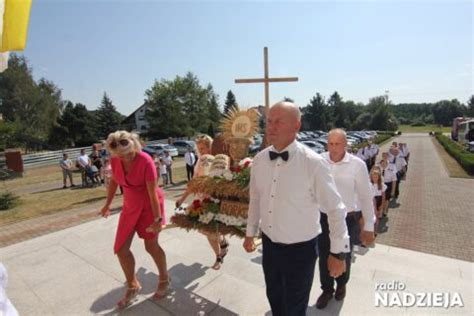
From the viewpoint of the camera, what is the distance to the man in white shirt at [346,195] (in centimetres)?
289

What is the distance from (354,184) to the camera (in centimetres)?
294

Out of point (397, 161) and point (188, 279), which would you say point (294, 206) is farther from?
point (397, 161)

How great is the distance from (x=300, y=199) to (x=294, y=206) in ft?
0.23

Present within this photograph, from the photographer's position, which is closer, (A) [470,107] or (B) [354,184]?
(B) [354,184]

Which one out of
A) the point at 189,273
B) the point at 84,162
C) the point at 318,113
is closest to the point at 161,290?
the point at 189,273

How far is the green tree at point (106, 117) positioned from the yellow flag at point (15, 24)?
139 ft

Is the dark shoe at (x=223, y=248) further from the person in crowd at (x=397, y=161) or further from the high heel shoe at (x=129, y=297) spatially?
the person in crowd at (x=397, y=161)

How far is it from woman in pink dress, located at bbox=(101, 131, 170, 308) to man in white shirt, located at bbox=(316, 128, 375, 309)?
186 centimetres

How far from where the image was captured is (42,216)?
7.76m

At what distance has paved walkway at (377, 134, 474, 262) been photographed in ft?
18.9

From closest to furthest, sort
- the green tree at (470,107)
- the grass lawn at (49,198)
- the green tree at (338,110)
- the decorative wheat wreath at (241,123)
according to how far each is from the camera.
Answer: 1. the decorative wheat wreath at (241,123)
2. the grass lawn at (49,198)
3. the green tree at (338,110)
4. the green tree at (470,107)

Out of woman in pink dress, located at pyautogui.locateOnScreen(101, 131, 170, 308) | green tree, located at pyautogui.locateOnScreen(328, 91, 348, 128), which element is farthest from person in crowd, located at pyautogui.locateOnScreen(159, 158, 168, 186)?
green tree, located at pyautogui.locateOnScreen(328, 91, 348, 128)

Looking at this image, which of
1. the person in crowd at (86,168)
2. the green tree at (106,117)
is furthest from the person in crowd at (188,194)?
the green tree at (106,117)

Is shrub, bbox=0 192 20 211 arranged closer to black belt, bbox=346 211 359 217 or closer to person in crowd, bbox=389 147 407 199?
black belt, bbox=346 211 359 217
